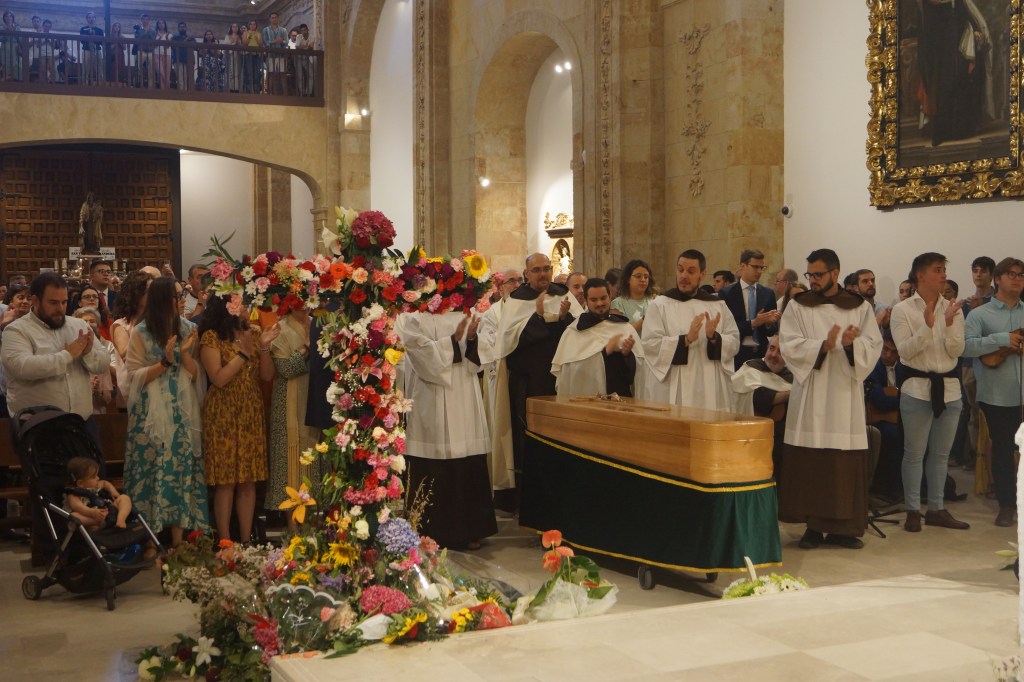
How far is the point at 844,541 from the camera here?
24.8 feet

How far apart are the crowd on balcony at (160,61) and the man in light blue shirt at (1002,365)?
50.9ft

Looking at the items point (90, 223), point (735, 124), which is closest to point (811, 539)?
point (735, 124)

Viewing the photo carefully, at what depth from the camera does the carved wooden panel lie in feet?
80.7

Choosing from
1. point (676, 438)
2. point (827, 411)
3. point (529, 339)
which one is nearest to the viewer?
point (676, 438)

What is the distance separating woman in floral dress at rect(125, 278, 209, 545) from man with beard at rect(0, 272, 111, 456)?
15.4 inches

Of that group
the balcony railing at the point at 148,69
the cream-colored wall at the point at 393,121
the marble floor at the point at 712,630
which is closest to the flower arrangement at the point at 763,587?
the marble floor at the point at 712,630

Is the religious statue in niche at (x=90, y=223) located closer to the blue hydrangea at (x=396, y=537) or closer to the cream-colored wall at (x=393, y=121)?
the cream-colored wall at (x=393, y=121)

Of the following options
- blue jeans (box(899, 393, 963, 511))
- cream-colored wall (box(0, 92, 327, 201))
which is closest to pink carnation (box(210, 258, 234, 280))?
blue jeans (box(899, 393, 963, 511))

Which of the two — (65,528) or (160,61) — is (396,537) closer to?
(65,528)

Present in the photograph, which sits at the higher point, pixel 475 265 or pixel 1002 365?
pixel 475 265

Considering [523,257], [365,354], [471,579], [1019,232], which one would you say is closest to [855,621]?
[471,579]

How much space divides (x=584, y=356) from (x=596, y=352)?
9cm

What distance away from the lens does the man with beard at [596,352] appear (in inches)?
317

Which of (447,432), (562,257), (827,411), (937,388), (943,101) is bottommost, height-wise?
(447,432)
